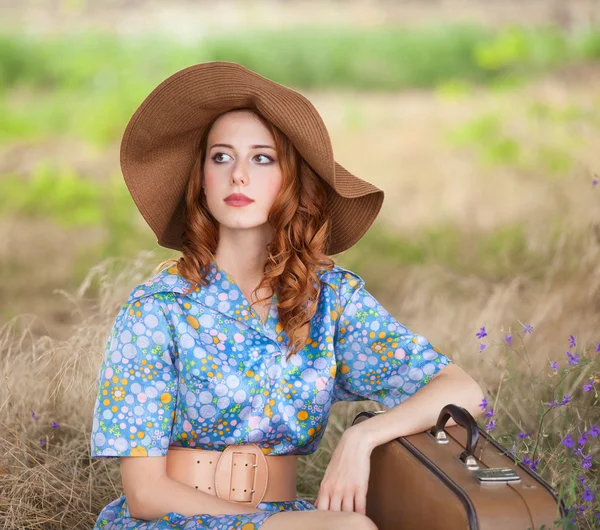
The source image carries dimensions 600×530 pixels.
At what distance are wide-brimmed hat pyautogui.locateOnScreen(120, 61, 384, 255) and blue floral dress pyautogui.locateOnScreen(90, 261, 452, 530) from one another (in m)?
0.24

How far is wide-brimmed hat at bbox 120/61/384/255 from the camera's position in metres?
2.57

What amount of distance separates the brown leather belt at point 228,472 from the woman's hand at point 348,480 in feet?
0.70

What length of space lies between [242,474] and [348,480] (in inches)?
12.5

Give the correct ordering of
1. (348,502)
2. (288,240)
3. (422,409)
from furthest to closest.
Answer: (288,240) < (422,409) < (348,502)

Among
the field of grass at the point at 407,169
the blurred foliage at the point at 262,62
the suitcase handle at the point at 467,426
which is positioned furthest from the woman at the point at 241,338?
the blurred foliage at the point at 262,62

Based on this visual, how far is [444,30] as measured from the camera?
34.6ft

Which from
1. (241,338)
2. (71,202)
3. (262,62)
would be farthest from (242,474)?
(262,62)

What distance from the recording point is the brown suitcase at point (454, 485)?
2078mm

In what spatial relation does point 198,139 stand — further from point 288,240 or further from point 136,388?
point 136,388

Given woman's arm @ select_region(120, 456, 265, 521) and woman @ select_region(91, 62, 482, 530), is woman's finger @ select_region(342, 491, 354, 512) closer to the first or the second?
woman @ select_region(91, 62, 482, 530)

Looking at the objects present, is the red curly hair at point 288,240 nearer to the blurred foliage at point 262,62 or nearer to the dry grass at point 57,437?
the dry grass at point 57,437

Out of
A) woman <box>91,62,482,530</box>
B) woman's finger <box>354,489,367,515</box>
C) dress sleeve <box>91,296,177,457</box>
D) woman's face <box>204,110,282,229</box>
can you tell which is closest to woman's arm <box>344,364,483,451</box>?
woman <box>91,62,482,530</box>

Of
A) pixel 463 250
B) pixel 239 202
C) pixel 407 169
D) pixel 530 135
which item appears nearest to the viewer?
pixel 239 202

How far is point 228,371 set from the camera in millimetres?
2539
